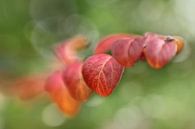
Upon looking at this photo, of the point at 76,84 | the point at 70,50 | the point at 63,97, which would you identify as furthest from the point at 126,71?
the point at 76,84

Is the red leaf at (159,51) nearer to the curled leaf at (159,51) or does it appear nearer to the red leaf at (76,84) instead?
the curled leaf at (159,51)

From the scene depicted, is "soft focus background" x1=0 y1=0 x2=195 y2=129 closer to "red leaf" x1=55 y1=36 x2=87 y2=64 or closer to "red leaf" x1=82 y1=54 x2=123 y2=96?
"red leaf" x1=55 y1=36 x2=87 y2=64

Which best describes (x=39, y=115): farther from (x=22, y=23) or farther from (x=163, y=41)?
(x=163, y=41)

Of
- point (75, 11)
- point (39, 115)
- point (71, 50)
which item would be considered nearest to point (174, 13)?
point (75, 11)

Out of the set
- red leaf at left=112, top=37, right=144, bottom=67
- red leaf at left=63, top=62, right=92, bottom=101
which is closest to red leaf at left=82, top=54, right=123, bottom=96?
red leaf at left=112, top=37, right=144, bottom=67

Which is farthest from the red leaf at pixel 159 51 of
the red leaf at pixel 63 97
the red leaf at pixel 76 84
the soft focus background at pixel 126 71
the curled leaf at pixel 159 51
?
the soft focus background at pixel 126 71

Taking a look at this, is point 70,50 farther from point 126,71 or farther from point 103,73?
point 126,71

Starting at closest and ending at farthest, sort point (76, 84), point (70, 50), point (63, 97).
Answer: point (76, 84), point (63, 97), point (70, 50)
